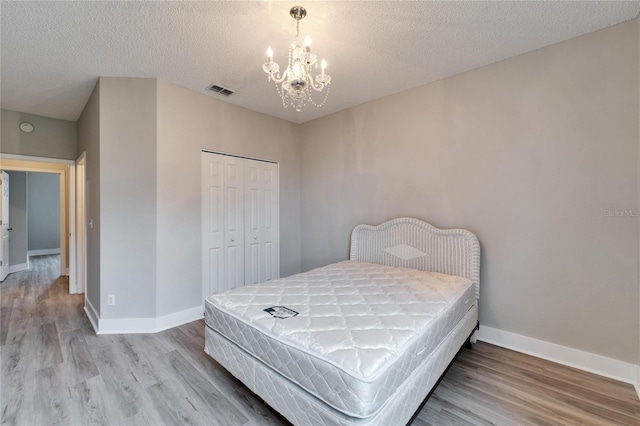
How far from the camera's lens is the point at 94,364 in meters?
2.25

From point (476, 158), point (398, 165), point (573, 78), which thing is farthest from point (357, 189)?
point (573, 78)

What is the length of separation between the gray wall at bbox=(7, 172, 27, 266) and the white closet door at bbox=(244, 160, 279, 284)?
5.48 metres

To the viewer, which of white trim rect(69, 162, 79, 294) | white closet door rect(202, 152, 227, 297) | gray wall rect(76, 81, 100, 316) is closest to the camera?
gray wall rect(76, 81, 100, 316)

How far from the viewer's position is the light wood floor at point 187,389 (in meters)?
1.68

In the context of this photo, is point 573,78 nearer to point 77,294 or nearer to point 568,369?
point 568,369

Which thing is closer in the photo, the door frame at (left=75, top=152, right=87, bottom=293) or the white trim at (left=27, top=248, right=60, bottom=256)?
the door frame at (left=75, top=152, right=87, bottom=293)

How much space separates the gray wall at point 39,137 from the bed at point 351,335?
3880 mm

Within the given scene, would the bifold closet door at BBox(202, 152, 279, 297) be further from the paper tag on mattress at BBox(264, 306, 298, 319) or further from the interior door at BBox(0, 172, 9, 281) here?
the interior door at BBox(0, 172, 9, 281)

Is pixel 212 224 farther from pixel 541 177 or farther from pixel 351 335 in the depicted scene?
pixel 541 177

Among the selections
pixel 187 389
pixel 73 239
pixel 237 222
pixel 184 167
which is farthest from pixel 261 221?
pixel 73 239

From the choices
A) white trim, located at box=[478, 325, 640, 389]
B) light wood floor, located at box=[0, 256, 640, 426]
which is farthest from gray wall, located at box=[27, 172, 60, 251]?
white trim, located at box=[478, 325, 640, 389]

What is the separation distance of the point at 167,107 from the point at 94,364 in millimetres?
2496

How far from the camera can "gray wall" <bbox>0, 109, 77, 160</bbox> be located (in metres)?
3.59

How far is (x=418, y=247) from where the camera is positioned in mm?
2977
